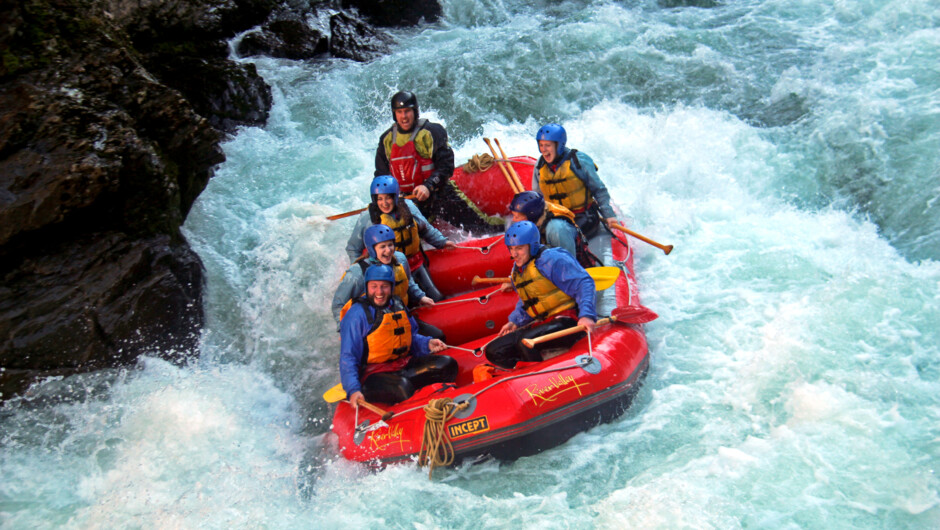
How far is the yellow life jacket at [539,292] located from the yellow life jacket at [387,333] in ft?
2.54

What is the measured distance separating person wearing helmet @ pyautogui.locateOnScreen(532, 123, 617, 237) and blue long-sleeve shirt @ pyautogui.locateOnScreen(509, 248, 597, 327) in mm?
1099

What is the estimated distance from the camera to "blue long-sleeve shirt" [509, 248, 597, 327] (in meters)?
4.09

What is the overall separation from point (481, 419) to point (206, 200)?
A: 167 inches

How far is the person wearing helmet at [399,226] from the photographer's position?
4848mm

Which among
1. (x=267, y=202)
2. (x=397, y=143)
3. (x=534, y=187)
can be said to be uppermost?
(x=397, y=143)

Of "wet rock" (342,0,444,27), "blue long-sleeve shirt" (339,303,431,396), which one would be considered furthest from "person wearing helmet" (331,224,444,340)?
"wet rock" (342,0,444,27)

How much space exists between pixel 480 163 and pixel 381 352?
2.43 meters

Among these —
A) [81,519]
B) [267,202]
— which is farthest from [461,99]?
[81,519]

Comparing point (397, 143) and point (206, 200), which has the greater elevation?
point (397, 143)

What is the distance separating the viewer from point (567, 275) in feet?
13.5

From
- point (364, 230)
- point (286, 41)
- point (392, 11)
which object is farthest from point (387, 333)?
point (392, 11)

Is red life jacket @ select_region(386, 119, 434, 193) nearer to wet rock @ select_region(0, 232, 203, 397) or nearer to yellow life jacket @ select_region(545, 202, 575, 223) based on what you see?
yellow life jacket @ select_region(545, 202, 575, 223)

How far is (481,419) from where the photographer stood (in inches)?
147

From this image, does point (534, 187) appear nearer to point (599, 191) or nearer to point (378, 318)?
point (599, 191)
